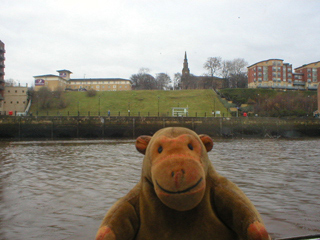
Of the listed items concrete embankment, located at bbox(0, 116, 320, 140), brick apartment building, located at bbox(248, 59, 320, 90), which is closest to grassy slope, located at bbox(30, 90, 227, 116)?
concrete embankment, located at bbox(0, 116, 320, 140)

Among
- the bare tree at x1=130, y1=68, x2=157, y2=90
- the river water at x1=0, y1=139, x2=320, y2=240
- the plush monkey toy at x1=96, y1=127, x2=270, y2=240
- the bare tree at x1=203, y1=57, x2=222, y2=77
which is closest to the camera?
the plush monkey toy at x1=96, y1=127, x2=270, y2=240

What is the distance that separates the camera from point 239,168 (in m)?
10.0

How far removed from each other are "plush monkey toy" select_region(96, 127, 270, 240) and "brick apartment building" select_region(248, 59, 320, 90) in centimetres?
9714

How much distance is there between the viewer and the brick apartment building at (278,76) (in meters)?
97.6

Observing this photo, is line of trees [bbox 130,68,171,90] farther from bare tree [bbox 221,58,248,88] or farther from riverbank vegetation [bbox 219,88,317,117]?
riverbank vegetation [bbox 219,88,317,117]

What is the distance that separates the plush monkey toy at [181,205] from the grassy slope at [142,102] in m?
52.5

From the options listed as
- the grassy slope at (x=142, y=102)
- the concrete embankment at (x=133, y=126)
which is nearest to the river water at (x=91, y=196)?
the concrete embankment at (x=133, y=126)

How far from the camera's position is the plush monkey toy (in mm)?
2203

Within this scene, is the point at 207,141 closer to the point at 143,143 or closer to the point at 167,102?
the point at 143,143

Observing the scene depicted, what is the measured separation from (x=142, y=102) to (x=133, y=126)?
103 ft

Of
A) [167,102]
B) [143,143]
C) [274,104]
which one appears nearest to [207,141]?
[143,143]

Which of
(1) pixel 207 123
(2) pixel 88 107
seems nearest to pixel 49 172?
(1) pixel 207 123

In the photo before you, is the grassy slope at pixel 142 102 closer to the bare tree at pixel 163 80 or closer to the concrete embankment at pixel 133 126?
the concrete embankment at pixel 133 126

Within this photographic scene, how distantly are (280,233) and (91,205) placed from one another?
11.0 feet
